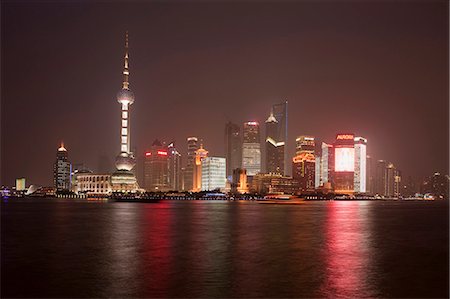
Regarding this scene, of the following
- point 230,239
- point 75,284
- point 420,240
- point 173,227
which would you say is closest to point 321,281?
point 75,284

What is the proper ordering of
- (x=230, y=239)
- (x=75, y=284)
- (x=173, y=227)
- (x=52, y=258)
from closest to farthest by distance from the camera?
(x=75, y=284)
(x=52, y=258)
(x=230, y=239)
(x=173, y=227)

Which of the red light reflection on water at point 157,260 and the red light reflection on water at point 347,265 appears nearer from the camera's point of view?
the red light reflection on water at point 347,265

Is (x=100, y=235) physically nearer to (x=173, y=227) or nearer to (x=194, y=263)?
(x=173, y=227)

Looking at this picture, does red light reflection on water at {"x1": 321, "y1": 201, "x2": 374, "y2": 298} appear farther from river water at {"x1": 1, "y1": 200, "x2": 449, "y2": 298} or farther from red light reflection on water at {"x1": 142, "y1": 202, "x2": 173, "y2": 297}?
red light reflection on water at {"x1": 142, "y1": 202, "x2": 173, "y2": 297}

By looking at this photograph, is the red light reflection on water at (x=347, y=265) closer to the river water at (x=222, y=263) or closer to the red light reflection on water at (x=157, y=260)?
the river water at (x=222, y=263)

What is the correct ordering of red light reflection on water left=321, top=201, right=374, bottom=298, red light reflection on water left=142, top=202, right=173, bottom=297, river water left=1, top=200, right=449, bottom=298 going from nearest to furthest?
red light reflection on water left=321, top=201, right=374, bottom=298 → river water left=1, top=200, right=449, bottom=298 → red light reflection on water left=142, top=202, right=173, bottom=297

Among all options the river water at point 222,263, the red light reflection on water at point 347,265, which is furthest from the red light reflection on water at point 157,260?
the red light reflection on water at point 347,265

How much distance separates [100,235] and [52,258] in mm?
15556

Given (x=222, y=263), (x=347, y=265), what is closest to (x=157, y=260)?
(x=222, y=263)

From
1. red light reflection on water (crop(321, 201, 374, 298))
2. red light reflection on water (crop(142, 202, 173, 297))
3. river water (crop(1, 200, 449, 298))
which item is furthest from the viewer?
red light reflection on water (crop(142, 202, 173, 297))

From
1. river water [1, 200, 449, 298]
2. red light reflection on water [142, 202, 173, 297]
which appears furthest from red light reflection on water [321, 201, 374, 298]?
red light reflection on water [142, 202, 173, 297]

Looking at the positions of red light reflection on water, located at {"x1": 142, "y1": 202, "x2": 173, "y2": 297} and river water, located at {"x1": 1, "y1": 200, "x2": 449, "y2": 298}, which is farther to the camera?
red light reflection on water, located at {"x1": 142, "y1": 202, "x2": 173, "y2": 297}

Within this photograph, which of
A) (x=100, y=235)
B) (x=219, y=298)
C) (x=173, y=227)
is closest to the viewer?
(x=219, y=298)

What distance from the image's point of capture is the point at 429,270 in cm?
3441
